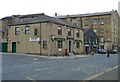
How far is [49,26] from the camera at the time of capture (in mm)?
45344

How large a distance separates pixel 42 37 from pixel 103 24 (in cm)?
4224

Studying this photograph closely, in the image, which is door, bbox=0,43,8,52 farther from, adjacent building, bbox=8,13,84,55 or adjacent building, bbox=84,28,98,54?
adjacent building, bbox=84,28,98,54

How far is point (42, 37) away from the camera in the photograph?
4625cm

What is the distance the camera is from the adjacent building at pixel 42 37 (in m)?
45.5

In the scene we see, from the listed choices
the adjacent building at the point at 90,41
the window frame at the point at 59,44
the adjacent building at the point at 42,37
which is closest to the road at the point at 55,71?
the adjacent building at the point at 42,37

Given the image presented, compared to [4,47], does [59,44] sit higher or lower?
higher

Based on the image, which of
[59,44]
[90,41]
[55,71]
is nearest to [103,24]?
[90,41]

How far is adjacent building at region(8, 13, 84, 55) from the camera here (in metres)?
45.5

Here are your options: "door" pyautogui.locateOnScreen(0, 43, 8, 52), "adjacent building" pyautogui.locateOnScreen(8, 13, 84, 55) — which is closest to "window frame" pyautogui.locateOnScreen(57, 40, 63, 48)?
"adjacent building" pyautogui.locateOnScreen(8, 13, 84, 55)

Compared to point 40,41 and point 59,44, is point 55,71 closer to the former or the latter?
point 40,41

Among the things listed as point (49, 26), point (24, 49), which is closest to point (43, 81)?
point (49, 26)

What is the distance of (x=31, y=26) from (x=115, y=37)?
46.0m

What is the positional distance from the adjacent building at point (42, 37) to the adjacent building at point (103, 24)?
3174 cm

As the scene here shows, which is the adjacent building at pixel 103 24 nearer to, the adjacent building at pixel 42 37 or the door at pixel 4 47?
the adjacent building at pixel 42 37
